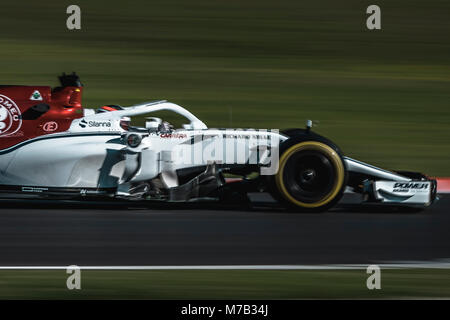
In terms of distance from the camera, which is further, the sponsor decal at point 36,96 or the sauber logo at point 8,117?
the sponsor decal at point 36,96

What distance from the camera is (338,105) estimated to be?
15062mm

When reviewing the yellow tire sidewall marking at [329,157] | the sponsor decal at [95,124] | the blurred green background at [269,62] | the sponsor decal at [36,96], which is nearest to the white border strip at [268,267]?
the yellow tire sidewall marking at [329,157]

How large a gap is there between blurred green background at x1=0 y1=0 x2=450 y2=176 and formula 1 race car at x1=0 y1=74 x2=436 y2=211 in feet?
11.6

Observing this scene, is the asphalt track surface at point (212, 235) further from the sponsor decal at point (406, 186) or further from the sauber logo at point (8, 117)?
the sauber logo at point (8, 117)

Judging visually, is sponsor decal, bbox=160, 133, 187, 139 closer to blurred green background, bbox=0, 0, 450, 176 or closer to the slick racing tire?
the slick racing tire

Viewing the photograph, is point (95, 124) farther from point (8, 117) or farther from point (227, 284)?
point (227, 284)

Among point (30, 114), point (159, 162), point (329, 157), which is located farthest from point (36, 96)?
point (329, 157)

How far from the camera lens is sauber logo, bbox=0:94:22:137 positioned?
27.0ft

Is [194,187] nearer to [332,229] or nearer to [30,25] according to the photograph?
[332,229]

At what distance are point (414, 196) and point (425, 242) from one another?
112 centimetres

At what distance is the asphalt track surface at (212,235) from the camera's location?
6.71 metres

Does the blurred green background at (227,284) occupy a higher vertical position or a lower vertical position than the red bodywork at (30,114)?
lower

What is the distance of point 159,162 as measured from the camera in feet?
27.3

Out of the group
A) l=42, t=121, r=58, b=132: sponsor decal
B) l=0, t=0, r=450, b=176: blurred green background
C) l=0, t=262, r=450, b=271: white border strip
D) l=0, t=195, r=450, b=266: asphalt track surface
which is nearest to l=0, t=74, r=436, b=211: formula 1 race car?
l=42, t=121, r=58, b=132: sponsor decal
